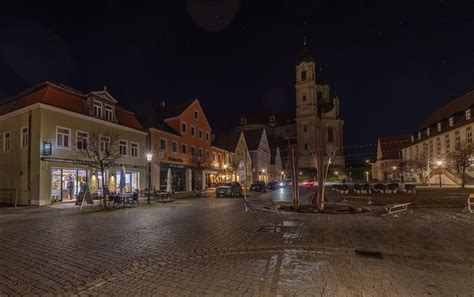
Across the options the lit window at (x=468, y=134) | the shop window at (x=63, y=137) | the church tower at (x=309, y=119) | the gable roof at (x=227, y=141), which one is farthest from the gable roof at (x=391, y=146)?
the shop window at (x=63, y=137)

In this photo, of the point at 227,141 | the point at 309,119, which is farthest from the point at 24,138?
the point at 309,119

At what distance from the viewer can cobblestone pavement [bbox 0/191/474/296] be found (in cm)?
536

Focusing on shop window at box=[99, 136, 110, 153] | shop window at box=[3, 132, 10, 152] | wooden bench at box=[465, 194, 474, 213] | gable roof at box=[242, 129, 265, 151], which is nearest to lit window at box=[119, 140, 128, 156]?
shop window at box=[99, 136, 110, 153]

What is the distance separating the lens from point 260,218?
46.7 ft

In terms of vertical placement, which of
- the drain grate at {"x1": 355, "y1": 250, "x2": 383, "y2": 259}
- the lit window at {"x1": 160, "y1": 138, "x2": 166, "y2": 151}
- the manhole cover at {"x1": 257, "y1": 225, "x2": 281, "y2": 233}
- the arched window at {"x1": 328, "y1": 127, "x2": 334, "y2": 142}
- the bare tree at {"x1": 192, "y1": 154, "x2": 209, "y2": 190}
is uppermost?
the arched window at {"x1": 328, "y1": 127, "x2": 334, "y2": 142}

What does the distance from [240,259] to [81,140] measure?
73.5 feet

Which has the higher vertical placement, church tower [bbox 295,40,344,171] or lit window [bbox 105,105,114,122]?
church tower [bbox 295,40,344,171]

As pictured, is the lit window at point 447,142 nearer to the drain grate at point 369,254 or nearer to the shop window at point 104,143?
the shop window at point 104,143

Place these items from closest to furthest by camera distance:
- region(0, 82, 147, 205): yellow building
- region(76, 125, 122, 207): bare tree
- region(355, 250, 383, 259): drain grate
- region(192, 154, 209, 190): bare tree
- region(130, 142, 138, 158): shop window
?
region(355, 250, 383, 259): drain grate, region(0, 82, 147, 205): yellow building, region(76, 125, 122, 207): bare tree, region(130, 142, 138, 158): shop window, region(192, 154, 209, 190): bare tree

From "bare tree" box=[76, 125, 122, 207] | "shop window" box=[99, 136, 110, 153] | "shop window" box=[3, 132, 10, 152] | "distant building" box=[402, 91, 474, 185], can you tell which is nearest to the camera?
"bare tree" box=[76, 125, 122, 207]

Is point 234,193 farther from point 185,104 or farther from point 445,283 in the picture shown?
point 445,283

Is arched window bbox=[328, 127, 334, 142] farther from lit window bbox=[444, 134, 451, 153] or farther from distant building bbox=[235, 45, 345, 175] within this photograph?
lit window bbox=[444, 134, 451, 153]

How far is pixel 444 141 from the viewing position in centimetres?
5369

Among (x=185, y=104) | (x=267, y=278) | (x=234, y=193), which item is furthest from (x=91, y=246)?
(x=185, y=104)
